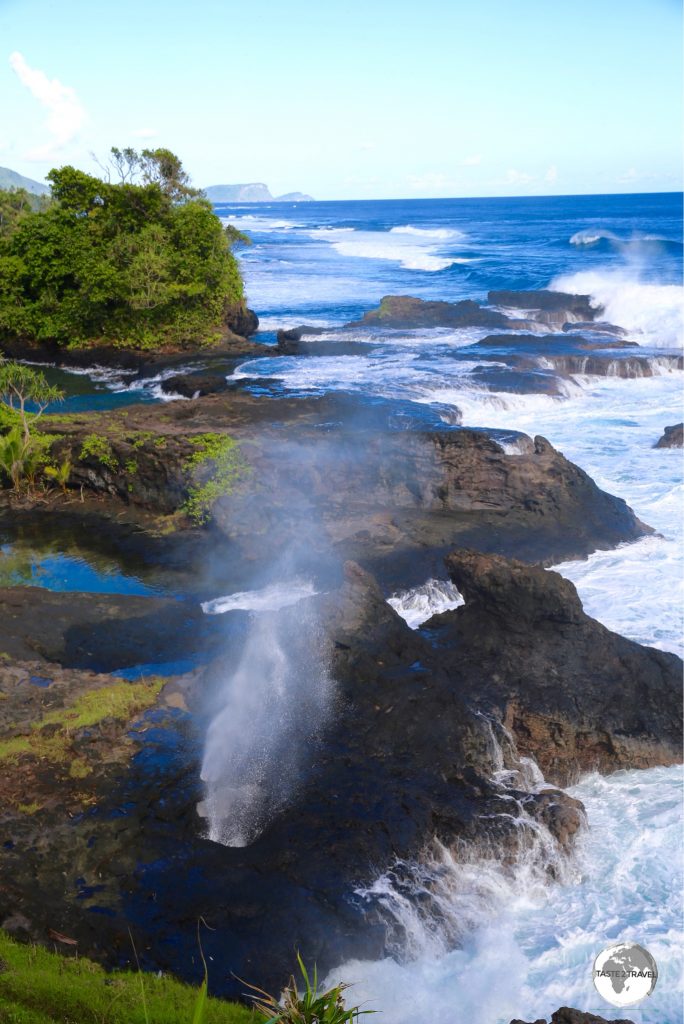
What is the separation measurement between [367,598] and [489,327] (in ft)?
97.5

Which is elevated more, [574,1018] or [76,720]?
[76,720]

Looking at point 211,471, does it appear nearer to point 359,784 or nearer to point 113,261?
point 359,784

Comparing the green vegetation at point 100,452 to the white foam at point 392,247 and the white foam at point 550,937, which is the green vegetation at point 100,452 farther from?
the white foam at point 392,247

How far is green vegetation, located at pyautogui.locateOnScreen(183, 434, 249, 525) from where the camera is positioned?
17.9 meters

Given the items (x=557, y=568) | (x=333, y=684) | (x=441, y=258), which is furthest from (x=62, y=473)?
(x=441, y=258)

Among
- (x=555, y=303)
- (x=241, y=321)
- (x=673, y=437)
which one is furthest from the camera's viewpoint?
(x=555, y=303)

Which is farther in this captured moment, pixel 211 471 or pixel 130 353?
pixel 130 353

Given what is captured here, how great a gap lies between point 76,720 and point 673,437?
18281 millimetres

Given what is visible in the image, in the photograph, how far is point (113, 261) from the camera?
34906 mm

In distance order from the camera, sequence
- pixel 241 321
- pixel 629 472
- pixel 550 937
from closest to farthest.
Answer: pixel 550 937, pixel 629 472, pixel 241 321

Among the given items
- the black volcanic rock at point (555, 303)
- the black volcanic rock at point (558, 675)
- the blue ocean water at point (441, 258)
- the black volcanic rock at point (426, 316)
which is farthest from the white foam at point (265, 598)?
the black volcanic rock at point (555, 303)

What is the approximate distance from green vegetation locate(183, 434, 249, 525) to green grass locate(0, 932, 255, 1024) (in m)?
10.8

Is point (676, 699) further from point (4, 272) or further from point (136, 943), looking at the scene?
point (4, 272)

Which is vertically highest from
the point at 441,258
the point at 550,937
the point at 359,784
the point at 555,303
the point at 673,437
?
the point at 441,258
